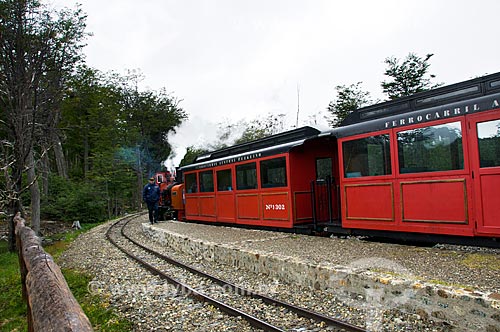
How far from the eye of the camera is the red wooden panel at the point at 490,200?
5719 mm

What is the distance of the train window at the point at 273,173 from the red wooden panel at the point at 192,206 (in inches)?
189

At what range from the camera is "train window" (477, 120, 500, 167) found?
5.75 metres

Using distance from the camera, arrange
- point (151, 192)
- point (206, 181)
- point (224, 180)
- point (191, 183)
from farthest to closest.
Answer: point (191, 183) → point (151, 192) → point (206, 181) → point (224, 180)

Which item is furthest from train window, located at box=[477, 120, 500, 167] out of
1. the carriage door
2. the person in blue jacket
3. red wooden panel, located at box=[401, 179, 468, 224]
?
the person in blue jacket

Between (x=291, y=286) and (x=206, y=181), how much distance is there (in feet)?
27.0

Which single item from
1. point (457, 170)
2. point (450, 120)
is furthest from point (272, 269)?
point (450, 120)

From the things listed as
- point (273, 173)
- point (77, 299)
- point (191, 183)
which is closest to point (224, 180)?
point (273, 173)

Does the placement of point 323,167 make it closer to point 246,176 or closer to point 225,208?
point 246,176

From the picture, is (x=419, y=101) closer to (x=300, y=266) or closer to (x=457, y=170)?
(x=457, y=170)

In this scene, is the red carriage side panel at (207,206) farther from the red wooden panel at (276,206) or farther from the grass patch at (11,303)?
the grass patch at (11,303)

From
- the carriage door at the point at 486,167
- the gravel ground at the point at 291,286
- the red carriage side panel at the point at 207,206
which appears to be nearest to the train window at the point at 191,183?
the red carriage side panel at the point at 207,206

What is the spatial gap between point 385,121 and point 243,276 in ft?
12.8

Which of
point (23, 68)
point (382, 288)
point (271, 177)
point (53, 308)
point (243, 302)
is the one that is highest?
point (23, 68)

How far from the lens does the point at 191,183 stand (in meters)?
15.2
